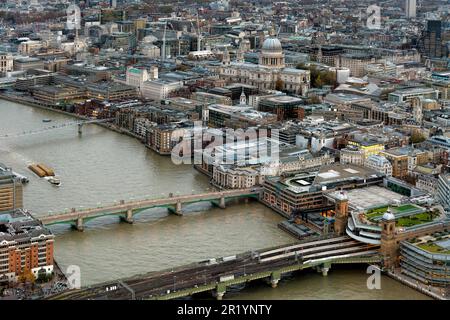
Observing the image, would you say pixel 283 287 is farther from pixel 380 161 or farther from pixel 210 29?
pixel 210 29

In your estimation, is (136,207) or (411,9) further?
(411,9)

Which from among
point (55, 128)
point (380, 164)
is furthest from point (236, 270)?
point (55, 128)

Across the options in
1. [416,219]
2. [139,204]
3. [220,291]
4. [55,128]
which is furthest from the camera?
[55,128]

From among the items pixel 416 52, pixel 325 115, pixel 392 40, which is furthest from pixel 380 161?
pixel 392 40

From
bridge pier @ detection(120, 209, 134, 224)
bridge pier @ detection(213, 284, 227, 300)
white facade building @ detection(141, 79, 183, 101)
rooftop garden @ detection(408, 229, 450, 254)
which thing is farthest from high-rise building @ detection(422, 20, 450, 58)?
bridge pier @ detection(213, 284, 227, 300)

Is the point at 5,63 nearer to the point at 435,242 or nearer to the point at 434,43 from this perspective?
the point at 434,43

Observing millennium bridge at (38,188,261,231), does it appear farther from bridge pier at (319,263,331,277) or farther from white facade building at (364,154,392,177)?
bridge pier at (319,263,331,277)
